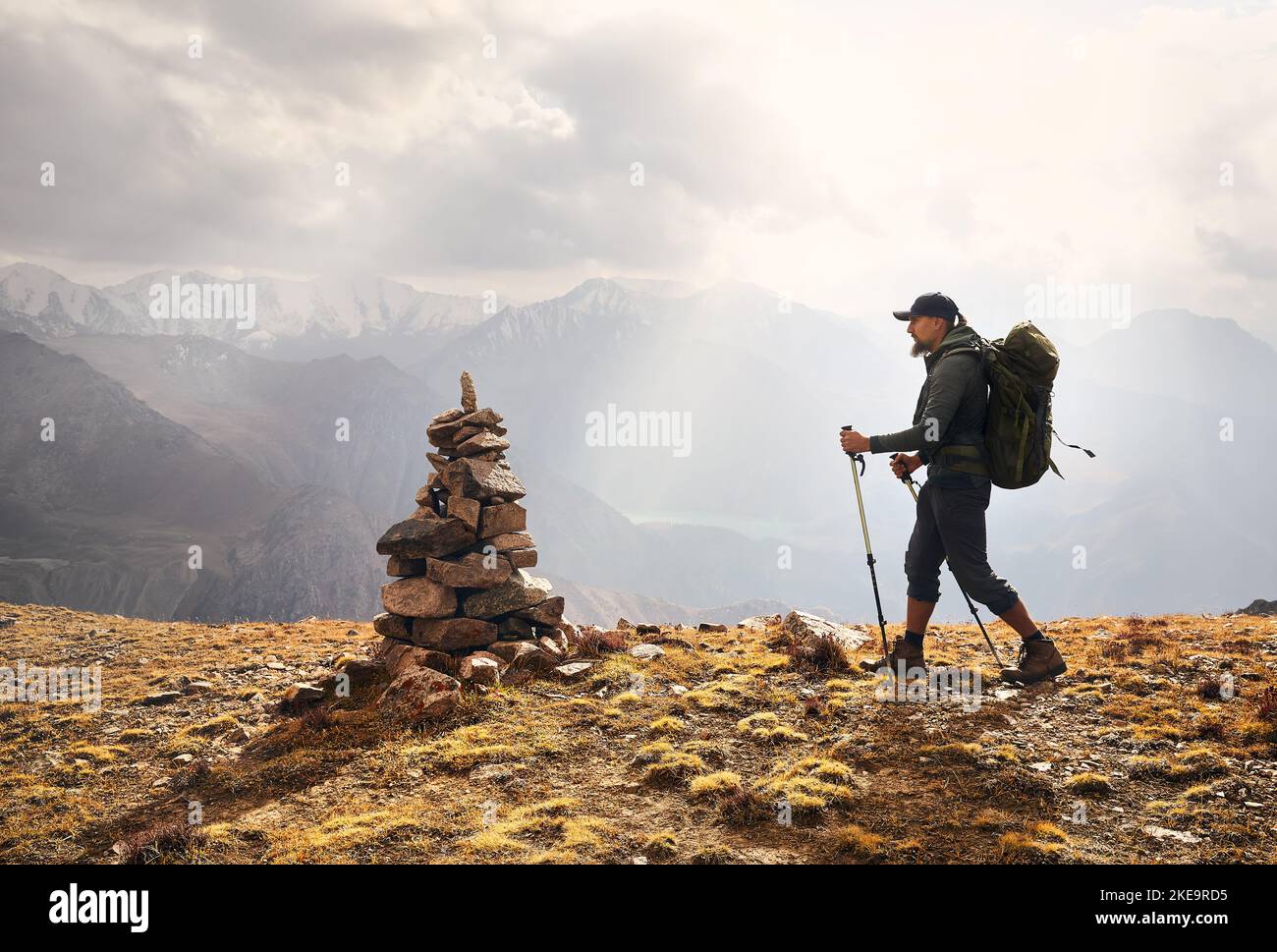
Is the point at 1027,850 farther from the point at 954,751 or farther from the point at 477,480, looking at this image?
the point at 477,480

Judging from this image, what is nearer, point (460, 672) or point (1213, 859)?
point (1213, 859)

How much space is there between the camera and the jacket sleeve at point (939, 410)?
343 inches

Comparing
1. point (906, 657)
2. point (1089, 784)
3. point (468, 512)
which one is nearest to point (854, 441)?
point (906, 657)

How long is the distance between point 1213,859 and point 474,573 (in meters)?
12.2

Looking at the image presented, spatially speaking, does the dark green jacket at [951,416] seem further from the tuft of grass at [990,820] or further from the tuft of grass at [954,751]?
the tuft of grass at [990,820]

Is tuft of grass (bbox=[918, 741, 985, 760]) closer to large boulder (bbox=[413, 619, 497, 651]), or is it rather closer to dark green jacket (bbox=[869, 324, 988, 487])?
dark green jacket (bbox=[869, 324, 988, 487])

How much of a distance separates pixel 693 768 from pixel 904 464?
5331mm

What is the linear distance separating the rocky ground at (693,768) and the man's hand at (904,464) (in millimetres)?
3330

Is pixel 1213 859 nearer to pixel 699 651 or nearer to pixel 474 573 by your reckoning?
pixel 699 651

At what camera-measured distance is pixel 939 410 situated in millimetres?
8703

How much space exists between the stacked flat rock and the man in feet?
26.9

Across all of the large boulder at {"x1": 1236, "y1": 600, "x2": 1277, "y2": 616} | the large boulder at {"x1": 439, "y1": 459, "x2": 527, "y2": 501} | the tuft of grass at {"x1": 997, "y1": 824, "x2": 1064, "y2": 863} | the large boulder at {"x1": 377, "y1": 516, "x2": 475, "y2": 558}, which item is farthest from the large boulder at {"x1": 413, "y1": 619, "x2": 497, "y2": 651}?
the large boulder at {"x1": 1236, "y1": 600, "x2": 1277, "y2": 616}
